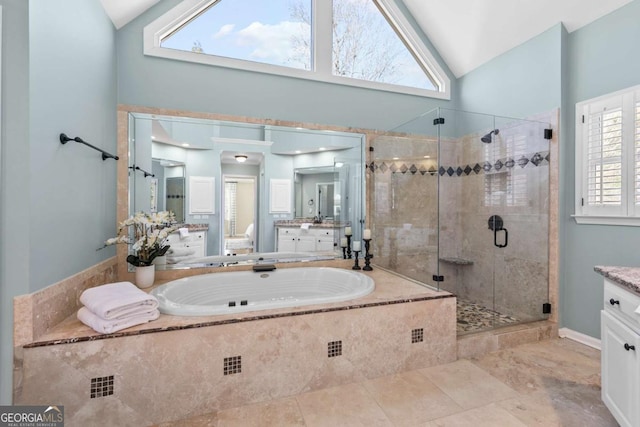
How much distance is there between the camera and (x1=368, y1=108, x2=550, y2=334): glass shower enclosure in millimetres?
2865

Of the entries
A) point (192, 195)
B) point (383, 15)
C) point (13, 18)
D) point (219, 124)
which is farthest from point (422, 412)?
point (383, 15)

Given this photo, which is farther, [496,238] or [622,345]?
[496,238]

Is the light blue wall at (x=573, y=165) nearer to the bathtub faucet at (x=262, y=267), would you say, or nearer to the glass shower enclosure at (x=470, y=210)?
the glass shower enclosure at (x=470, y=210)

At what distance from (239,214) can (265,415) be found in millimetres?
1791

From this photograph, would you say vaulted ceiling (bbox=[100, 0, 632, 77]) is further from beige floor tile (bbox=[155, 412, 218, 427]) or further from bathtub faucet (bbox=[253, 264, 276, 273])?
beige floor tile (bbox=[155, 412, 218, 427])

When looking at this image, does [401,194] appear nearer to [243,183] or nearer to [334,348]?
[243,183]

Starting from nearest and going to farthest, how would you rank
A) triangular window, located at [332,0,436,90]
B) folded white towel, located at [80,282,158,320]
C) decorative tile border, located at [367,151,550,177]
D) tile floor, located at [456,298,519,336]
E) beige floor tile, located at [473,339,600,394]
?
folded white towel, located at [80,282,158,320]
beige floor tile, located at [473,339,600,394]
tile floor, located at [456,298,519,336]
decorative tile border, located at [367,151,550,177]
triangular window, located at [332,0,436,90]

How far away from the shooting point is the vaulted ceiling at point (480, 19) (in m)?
2.48

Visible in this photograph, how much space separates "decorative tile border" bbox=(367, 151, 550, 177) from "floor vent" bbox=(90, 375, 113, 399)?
282 cm

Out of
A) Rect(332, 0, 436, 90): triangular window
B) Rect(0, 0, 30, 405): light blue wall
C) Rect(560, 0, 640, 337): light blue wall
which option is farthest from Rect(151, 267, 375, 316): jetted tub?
Rect(332, 0, 436, 90): triangular window

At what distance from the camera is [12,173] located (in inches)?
54.1

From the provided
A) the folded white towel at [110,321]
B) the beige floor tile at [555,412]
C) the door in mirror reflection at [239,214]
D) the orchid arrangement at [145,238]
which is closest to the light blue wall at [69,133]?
the orchid arrangement at [145,238]

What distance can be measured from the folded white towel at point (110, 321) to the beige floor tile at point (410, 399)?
146cm

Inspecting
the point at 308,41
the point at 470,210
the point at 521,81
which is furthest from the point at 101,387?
the point at 521,81
